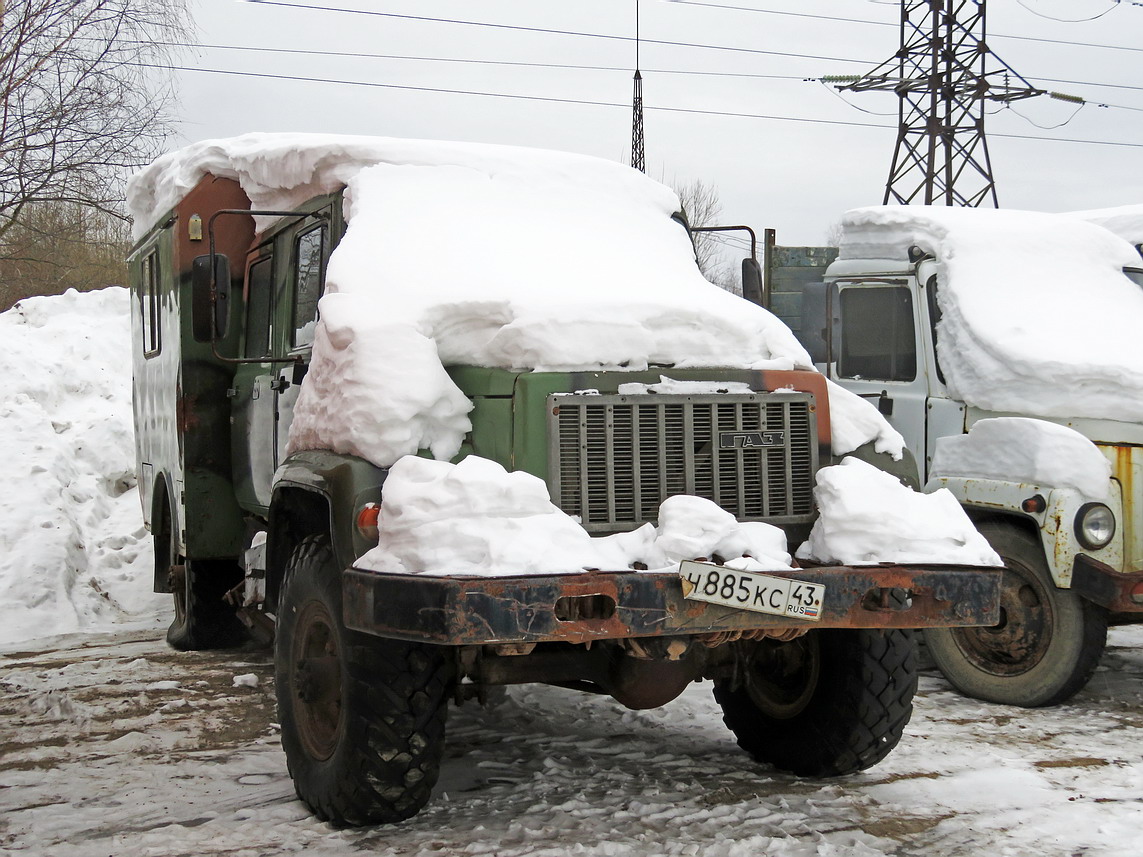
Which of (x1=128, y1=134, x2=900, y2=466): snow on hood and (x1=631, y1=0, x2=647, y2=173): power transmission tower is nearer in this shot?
(x1=128, y1=134, x2=900, y2=466): snow on hood

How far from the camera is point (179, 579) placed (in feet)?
23.8

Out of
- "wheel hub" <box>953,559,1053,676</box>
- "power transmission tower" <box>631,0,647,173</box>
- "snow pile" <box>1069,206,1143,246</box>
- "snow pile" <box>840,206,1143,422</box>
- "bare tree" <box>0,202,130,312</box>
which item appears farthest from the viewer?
"power transmission tower" <box>631,0,647,173</box>

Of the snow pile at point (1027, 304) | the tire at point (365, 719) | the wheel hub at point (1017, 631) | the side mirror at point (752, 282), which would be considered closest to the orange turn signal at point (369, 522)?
the tire at point (365, 719)

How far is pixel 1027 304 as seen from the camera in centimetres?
709

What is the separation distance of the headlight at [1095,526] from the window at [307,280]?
3638 millimetres

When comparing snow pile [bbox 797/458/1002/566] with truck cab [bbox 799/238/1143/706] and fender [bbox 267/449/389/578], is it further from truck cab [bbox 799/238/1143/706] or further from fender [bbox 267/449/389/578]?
truck cab [bbox 799/238/1143/706]

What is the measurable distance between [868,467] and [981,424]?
2390mm

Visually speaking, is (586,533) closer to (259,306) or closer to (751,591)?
(751,591)

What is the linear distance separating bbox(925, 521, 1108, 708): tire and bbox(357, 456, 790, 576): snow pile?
8.98 ft

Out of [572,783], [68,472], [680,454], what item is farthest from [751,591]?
[68,472]

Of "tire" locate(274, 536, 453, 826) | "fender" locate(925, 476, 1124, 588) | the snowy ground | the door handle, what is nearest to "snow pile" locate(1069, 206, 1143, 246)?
the door handle

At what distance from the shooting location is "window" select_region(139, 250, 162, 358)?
7.34 meters

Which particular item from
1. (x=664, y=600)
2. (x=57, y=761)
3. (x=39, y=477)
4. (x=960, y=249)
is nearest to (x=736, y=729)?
(x=664, y=600)

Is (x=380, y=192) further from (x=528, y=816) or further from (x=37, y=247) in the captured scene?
(x=37, y=247)
